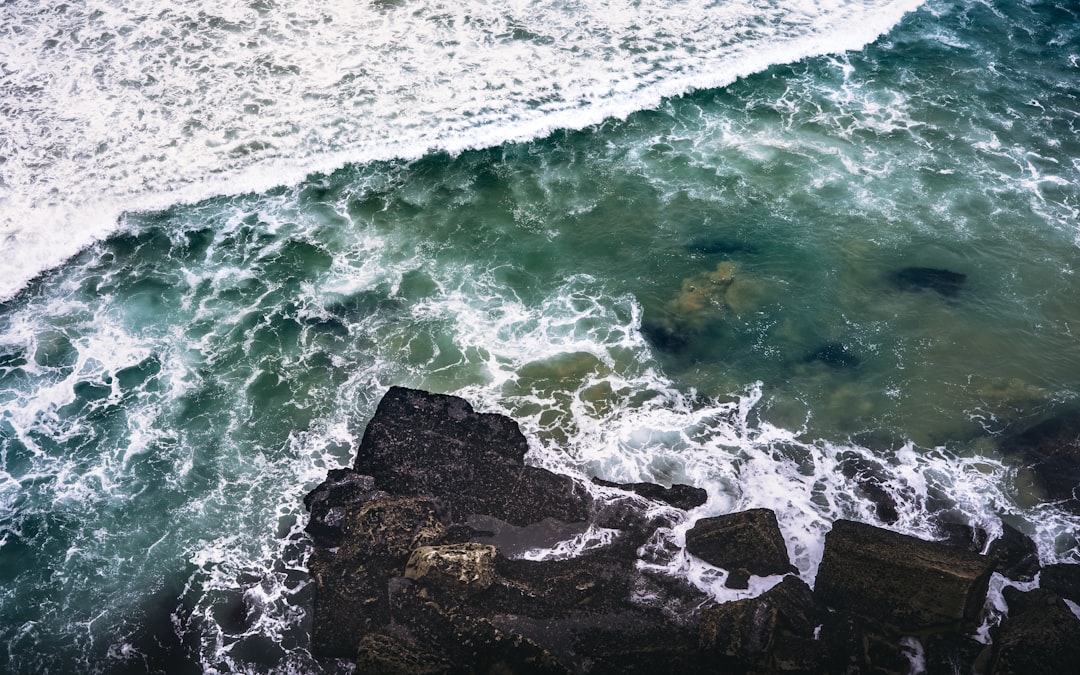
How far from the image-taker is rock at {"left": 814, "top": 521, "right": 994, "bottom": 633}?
1652 cm

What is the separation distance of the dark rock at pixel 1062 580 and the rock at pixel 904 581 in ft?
7.08

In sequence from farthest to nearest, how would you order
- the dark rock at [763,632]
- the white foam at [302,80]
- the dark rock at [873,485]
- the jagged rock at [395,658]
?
the white foam at [302,80], the dark rock at [873,485], the jagged rock at [395,658], the dark rock at [763,632]

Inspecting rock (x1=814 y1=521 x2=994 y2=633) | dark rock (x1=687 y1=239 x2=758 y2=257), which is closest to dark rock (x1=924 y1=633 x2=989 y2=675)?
rock (x1=814 y1=521 x2=994 y2=633)

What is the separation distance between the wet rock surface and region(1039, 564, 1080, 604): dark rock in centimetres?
8

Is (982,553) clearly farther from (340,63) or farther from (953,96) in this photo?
(340,63)

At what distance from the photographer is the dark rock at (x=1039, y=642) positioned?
15.6 m

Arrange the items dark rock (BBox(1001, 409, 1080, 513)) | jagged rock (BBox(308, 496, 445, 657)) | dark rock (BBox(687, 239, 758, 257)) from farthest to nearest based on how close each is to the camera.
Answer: dark rock (BBox(687, 239, 758, 257)) → dark rock (BBox(1001, 409, 1080, 513)) → jagged rock (BBox(308, 496, 445, 657))

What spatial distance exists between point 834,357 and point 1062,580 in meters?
7.85

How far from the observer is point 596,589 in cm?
1727

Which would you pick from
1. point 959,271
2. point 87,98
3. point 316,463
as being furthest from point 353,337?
point 959,271

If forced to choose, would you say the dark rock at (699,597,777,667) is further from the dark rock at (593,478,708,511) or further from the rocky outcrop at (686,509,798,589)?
the dark rock at (593,478,708,511)

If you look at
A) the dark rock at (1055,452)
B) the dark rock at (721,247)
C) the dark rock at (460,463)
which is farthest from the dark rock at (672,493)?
the dark rock at (721,247)

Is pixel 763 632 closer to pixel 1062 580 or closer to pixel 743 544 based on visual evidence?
pixel 743 544

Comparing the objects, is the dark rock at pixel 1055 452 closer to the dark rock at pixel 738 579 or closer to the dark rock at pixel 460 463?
the dark rock at pixel 738 579
